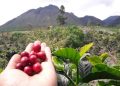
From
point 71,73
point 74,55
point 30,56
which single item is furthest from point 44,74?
point 71,73

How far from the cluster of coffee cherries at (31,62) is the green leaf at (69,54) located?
152 mm

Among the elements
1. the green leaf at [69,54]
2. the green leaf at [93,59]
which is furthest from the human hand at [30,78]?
the green leaf at [93,59]

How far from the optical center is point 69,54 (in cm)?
276

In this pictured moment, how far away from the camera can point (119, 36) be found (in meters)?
21.7

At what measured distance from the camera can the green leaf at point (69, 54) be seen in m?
2.74

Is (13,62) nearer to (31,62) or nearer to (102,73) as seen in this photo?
(31,62)

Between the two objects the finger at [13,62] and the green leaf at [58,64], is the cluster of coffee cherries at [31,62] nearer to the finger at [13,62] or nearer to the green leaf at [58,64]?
the finger at [13,62]

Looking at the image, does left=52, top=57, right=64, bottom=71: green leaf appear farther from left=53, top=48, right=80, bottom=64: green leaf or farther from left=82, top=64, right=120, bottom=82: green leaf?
left=82, top=64, right=120, bottom=82: green leaf

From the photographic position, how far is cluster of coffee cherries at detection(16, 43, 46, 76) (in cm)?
235

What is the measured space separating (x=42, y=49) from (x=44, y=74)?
1.80 feet

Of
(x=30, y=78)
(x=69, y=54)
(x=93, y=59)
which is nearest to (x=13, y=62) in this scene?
(x=30, y=78)

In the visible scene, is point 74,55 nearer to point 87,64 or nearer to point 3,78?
point 87,64

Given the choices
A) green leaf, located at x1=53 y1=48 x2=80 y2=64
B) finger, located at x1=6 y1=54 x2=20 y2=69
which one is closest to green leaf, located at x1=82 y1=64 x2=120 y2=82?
green leaf, located at x1=53 y1=48 x2=80 y2=64

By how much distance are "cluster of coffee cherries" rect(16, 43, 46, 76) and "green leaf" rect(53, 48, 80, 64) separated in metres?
0.15
